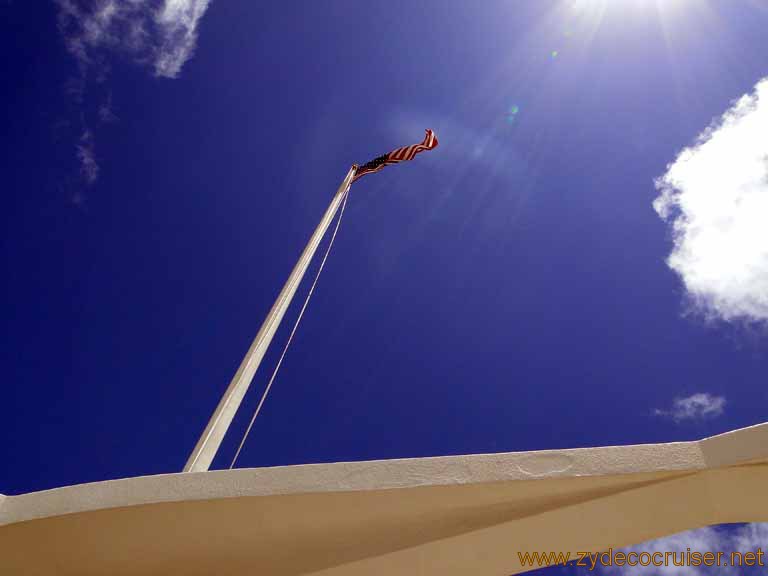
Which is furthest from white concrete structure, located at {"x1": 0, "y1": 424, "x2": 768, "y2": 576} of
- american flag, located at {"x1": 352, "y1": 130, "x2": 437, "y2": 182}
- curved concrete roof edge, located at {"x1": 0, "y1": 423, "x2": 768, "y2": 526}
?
american flag, located at {"x1": 352, "y1": 130, "x2": 437, "y2": 182}

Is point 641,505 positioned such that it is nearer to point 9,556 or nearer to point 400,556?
point 400,556

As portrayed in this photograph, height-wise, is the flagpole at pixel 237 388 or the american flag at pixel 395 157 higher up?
the american flag at pixel 395 157

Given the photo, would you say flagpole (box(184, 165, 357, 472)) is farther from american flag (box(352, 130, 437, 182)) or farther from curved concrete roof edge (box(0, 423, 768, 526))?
american flag (box(352, 130, 437, 182))

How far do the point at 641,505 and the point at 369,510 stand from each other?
1434 mm

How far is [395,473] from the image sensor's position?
273 cm

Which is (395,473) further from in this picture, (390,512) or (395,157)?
(395,157)

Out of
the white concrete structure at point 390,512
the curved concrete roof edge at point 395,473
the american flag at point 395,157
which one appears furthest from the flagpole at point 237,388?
the american flag at point 395,157

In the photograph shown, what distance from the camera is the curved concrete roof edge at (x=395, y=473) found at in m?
2.54

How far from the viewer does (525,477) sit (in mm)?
2652

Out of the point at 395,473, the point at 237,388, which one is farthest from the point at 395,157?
the point at 395,473

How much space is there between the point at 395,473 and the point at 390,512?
0.89 ft

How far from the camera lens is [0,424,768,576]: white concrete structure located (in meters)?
2.60

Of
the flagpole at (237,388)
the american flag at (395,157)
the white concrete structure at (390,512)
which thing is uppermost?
the american flag at (395,157)

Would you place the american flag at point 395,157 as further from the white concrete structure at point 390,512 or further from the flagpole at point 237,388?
the white concrete structure at point 390,512
